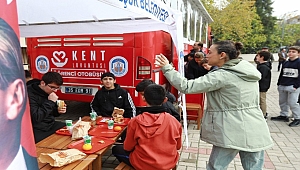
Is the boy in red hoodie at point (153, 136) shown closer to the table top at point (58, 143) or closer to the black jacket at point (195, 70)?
the table top at point (58, 143)

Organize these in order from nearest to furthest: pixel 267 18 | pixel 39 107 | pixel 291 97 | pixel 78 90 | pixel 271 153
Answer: pixel 39 107
pixel 271 153
pixel 78 90
pixel 291 97
pixel 267 18

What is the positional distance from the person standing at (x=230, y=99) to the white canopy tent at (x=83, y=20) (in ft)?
3.15

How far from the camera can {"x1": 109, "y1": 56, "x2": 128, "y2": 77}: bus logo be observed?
4336 millimetres

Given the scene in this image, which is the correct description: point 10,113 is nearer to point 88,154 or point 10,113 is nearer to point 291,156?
point 88,154

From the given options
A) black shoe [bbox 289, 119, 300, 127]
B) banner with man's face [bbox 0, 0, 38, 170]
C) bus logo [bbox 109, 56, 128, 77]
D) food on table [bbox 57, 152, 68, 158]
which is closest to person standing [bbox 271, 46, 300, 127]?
black shoe [bbox 289, 119, 300, 127]

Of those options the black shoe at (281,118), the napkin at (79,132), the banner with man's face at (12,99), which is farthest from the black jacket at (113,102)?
the black shoe at (281,118)

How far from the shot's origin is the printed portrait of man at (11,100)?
0.75 metres

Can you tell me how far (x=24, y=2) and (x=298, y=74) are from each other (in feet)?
17.3

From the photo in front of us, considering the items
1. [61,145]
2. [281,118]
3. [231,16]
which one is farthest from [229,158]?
[231,16]

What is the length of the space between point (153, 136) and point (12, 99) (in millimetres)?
1426

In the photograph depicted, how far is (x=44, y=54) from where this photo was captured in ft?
15.7

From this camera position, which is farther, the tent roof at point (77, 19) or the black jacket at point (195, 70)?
the black jacket at point (195, 70)

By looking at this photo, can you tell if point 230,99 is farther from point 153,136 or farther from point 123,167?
point 123,167

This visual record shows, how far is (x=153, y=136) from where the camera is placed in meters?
2.07
